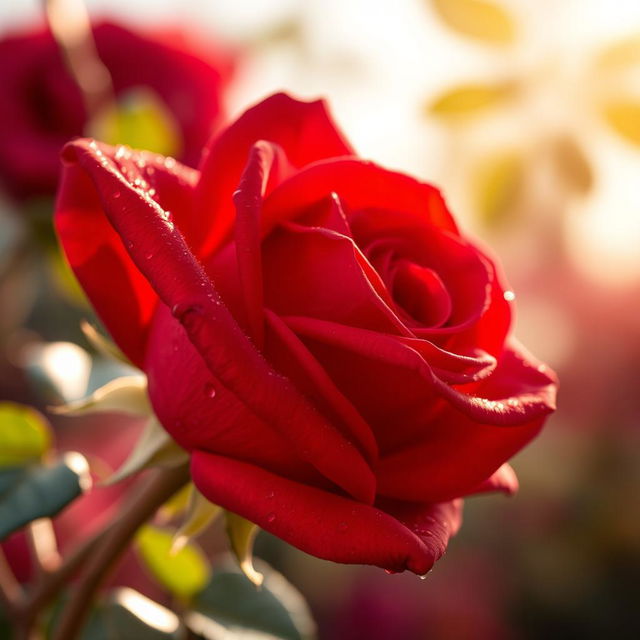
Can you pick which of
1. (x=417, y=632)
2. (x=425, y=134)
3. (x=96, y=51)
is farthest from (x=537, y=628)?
(x=96, y=51)

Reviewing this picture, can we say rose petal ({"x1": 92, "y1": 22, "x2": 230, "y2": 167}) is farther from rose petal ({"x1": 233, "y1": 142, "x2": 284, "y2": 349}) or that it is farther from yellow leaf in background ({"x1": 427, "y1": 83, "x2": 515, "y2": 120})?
rose petal ({"x1": 233, "y1": 142, "x2": 284, "y2": 349})

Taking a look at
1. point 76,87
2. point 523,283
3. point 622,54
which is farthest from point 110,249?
point 523,283

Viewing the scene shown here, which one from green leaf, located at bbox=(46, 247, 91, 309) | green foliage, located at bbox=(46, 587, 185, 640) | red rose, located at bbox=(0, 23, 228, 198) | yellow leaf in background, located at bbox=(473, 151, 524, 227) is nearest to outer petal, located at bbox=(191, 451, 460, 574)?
green foliage, located at bbox=(46, 587, 185, 640)

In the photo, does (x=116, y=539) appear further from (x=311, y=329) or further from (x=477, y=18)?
(x=477, y=18)

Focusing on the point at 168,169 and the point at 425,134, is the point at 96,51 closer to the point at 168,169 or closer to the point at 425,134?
the point at 425,134

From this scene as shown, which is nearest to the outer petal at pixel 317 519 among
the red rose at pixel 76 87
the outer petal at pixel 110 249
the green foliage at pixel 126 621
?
the outer petal at pixel 110 249

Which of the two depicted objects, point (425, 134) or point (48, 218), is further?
point (48, 218)
